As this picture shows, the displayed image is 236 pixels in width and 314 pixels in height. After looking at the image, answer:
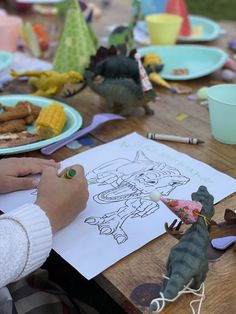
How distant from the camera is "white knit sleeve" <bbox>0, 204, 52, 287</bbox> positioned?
54cm

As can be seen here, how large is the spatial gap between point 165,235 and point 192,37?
0.99m

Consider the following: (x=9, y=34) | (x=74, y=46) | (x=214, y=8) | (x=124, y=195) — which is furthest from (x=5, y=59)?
(x=214, y=8)

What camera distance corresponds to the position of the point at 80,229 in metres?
0.60

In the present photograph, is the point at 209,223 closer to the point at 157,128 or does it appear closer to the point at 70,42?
the point at 157,128

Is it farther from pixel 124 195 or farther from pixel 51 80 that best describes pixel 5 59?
pixel 124 195

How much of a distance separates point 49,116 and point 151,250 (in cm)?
38

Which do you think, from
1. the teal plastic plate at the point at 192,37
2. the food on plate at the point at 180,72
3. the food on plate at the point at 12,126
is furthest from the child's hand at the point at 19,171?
the teal plastic plate at the point at 192,37

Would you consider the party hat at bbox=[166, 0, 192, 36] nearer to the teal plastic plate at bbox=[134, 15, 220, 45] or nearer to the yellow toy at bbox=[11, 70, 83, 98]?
the teal plastic plate at bbox=[134, 15, 220, 45]

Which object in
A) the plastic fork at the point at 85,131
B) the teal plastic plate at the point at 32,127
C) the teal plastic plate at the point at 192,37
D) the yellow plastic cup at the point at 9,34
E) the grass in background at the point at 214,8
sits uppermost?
the yellow plastic cup at the point at 9,34

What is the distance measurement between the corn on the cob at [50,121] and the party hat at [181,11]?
2.35ft

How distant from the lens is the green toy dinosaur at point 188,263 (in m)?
0.46

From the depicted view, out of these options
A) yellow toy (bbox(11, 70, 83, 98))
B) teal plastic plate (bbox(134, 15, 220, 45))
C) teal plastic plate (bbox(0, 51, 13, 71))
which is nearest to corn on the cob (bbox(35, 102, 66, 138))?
yellow toy (bbox(11, 70, 83, 98))

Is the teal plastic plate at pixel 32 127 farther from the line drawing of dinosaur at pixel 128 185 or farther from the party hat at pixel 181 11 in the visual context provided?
the party hat at pixel 181 11

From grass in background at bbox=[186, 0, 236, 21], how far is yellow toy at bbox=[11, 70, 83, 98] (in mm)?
2718
